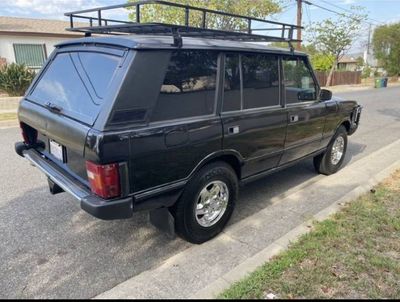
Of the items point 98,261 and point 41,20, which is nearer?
point 98,261

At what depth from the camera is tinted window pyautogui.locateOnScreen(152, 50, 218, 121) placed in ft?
8.98

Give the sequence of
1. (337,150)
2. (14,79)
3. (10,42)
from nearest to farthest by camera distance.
A: (337,150) < (14,79) < (10,42)

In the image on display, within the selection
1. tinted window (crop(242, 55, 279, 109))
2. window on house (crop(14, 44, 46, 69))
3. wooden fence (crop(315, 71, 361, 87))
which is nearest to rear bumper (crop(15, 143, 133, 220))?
tinted window (crop(242, 55, 279, 109))

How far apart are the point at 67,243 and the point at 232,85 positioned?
222 centimetres

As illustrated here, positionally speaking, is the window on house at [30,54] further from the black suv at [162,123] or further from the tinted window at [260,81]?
the tinted window at [260,81]

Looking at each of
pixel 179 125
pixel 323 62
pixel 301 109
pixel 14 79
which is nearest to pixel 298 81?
pixel 301 109

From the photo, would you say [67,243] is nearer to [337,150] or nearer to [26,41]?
[337,150]

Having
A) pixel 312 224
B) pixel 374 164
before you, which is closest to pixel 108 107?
→ pixel 312 224

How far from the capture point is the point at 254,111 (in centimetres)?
351

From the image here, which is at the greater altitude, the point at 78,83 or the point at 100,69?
the point at 100,69

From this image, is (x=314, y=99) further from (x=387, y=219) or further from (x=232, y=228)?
(x=232, y=228)

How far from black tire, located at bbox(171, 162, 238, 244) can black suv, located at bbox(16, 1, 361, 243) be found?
10 mm

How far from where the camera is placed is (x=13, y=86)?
1320cm

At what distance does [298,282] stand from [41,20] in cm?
2515
